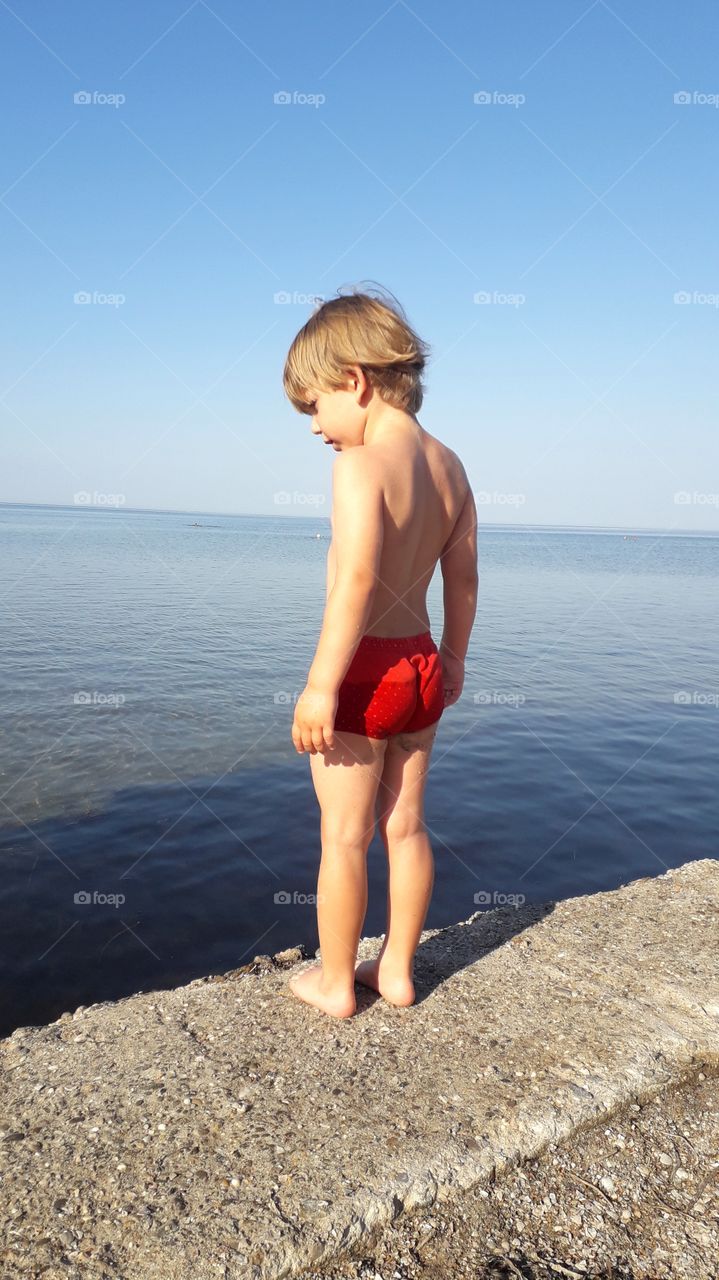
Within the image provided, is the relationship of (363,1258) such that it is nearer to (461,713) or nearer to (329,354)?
(329,354)

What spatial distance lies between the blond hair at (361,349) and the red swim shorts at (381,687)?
794 millimetres

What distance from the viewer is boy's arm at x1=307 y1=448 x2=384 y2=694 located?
221cm

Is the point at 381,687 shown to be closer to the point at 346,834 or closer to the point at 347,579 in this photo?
the point at 347,579

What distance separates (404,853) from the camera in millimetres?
2650

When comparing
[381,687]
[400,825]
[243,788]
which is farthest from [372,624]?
[243,788]

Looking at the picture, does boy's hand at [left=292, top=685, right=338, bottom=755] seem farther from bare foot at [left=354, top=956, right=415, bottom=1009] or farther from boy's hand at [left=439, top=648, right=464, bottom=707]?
bare foot at [left=354, top=956, right=415, bottom=1009]

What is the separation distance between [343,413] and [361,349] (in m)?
0.21

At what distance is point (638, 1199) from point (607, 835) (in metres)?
4.24

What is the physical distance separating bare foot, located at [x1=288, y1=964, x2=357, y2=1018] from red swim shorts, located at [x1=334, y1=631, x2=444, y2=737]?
915 millimetres

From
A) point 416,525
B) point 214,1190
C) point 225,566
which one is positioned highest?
point 416,525

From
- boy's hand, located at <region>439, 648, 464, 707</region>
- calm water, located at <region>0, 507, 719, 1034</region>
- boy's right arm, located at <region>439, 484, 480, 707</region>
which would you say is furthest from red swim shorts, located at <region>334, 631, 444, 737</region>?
calm water, located at <region>0, 507, 719, 1034</region>

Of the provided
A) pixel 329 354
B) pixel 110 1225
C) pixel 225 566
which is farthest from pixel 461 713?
pixel 225 566

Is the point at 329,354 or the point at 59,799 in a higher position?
the point at 329,354

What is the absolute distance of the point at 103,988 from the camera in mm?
3975
